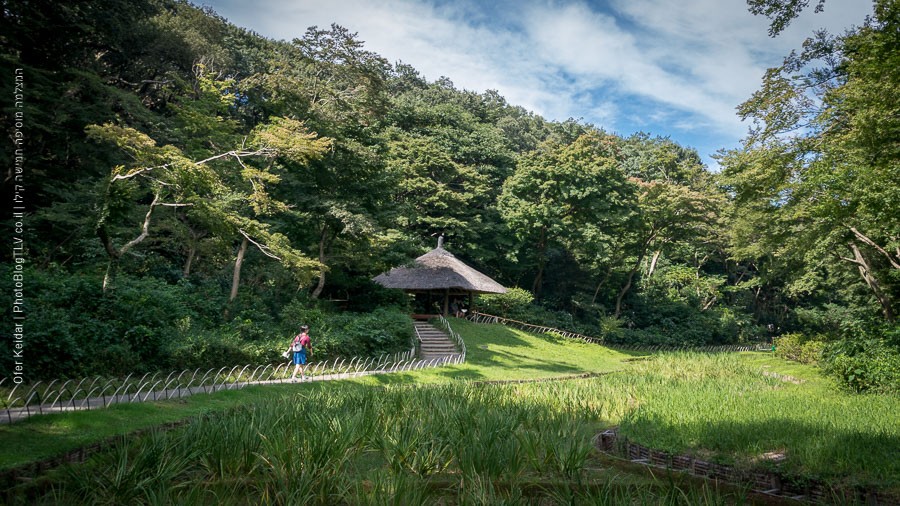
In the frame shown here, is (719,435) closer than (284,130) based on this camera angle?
Yes

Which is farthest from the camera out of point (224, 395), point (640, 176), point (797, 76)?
point (640, 176)

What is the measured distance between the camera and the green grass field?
4.55 metres

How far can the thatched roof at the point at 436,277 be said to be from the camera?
24.3 metres

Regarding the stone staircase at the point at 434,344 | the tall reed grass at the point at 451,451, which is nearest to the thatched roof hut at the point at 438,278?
the stone staircase at the point at 434,344

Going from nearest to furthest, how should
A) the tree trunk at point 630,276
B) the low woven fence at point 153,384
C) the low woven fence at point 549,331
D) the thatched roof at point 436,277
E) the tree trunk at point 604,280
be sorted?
1. the low woven fence at point 153,384
2. the thatched roof at point 436,277
3. the low woven fence at point 549,331
4. the tree trunk at point 630,276
5. the tree trunk at point 604,280

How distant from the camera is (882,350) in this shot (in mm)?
12062

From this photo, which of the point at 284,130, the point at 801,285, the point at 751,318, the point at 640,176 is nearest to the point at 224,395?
the point at 284,130

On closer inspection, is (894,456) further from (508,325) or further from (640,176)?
(640,176)

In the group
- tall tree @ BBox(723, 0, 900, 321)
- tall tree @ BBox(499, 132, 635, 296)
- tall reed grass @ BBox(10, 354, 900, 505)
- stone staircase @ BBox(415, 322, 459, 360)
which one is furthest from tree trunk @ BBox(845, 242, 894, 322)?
stone staircase @ BBox(415, 322, 459, 360)

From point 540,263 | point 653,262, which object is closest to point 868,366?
point 540,263

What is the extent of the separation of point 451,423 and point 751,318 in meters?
37.6

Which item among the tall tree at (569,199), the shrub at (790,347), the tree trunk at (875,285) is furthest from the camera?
the tall tree at (569,199)

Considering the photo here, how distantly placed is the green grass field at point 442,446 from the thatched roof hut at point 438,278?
14.5m

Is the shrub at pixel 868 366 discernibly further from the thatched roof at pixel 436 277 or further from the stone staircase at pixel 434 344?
the thatched roof at pixel 436 277
